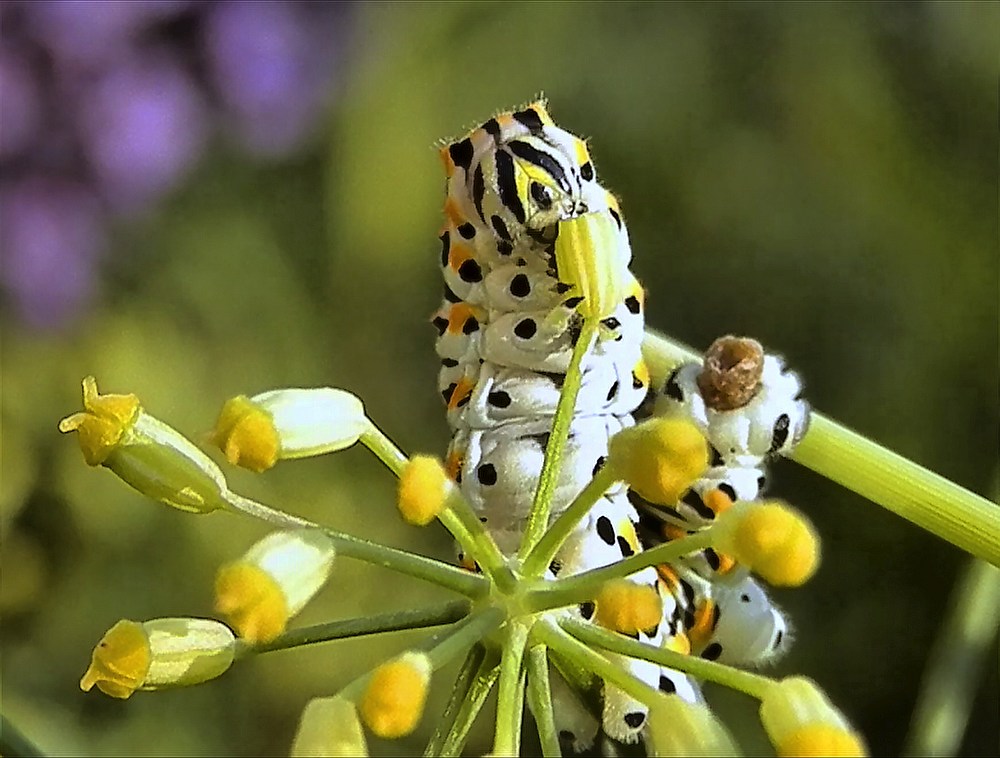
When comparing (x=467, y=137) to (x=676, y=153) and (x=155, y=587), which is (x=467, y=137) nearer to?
(x=676, y=153)

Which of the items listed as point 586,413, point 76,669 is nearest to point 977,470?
point 586,413

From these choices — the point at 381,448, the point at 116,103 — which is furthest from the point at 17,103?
the point at 381,448

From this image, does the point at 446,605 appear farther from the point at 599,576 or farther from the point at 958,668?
the point at 958,668

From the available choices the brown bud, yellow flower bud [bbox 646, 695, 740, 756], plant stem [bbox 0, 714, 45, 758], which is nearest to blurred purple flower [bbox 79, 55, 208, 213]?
plant stem [bbox 0, 714, 45, 758]

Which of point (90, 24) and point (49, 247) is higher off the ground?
point (90, 24)

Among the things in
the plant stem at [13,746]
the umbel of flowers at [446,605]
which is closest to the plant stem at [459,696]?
the umbel of flowers at [446,605]

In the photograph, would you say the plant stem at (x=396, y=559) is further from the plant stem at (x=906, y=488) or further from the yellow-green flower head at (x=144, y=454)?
the plant stem at (x=906, y=488)

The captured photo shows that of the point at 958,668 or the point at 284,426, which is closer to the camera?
the point at 284,426
